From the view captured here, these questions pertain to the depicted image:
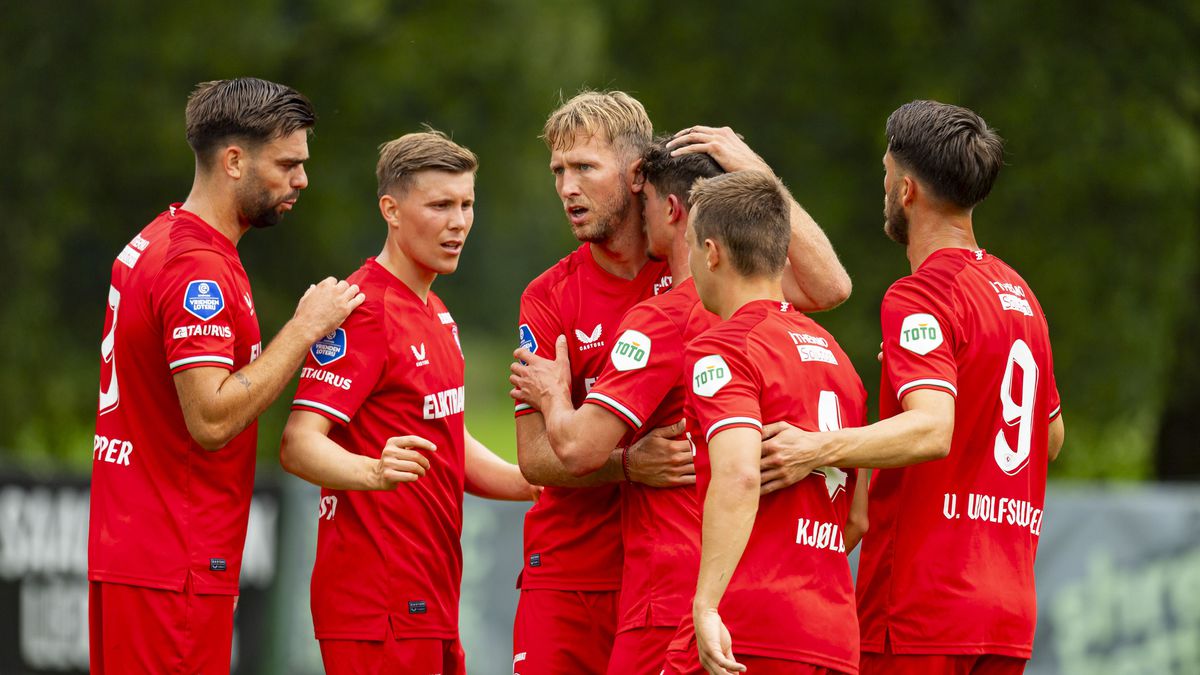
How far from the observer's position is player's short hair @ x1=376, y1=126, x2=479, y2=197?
6812 mm

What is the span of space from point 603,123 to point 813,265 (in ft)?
3.62

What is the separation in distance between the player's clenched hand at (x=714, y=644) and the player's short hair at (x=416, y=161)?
2643 mm

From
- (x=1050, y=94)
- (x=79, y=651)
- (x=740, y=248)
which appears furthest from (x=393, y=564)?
(x=1050, y=94)

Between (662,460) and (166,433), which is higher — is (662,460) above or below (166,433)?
below

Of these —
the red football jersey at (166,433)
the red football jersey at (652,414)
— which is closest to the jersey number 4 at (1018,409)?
the red football jersey at (652,414)

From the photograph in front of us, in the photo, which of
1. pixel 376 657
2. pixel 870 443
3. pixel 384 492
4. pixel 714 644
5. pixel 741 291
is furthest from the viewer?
pixel 384 492

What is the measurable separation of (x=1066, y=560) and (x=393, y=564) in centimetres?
746

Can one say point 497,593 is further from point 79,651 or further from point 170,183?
point 170,183

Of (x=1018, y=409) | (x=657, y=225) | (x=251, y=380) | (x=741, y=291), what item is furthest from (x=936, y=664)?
(x=251, y=380)

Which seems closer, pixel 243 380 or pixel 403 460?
pixel 403 460

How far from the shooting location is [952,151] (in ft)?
19.3

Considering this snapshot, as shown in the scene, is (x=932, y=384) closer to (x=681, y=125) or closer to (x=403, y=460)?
(x=403, y=460)

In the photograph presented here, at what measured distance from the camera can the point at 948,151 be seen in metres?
5.87

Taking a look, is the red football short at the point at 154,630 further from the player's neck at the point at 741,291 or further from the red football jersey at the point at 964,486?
the red football jersey at the point at 964,486
